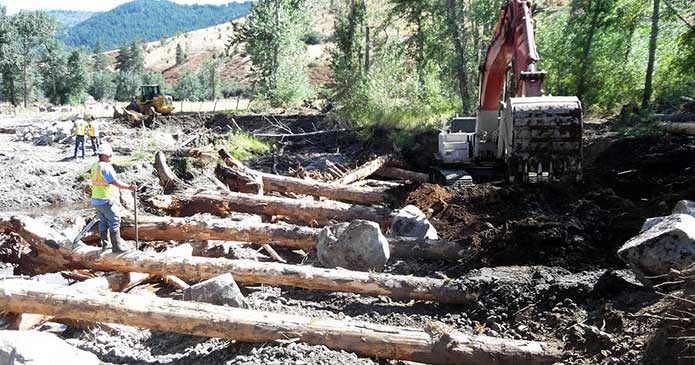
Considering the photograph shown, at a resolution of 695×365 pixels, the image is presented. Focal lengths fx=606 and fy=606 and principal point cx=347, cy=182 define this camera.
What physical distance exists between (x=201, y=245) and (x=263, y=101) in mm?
32479

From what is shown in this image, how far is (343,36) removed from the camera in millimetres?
35969

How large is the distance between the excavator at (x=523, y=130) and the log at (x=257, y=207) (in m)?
2.42

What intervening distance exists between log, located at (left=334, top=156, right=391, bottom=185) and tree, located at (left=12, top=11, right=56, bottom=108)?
5151 cm

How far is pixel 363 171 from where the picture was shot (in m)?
14.9

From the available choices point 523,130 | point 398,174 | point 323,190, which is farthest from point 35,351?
point 398,174

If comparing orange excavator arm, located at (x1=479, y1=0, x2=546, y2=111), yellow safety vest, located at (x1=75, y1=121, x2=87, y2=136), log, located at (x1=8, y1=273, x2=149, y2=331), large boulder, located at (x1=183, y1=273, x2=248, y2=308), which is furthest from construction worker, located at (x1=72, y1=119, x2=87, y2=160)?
large boulder, located at (x1=183, y1=273, x2=248, y2=308)

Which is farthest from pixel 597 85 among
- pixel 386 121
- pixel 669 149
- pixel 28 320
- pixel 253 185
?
pixel 28 320

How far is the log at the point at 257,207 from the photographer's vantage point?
10500 mm

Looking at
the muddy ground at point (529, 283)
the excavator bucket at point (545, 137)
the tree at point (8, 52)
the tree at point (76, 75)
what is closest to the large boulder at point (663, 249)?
the muddy ground at point (529, 283)

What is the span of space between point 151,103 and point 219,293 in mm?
30959

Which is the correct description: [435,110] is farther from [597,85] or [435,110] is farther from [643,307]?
[643,307]

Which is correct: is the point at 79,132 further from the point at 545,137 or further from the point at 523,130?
the point at 545,137

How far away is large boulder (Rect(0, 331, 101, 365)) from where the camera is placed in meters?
4.87

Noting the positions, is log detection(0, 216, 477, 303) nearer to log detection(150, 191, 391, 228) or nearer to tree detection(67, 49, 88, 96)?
log detection(150, 191, 391, 228)
